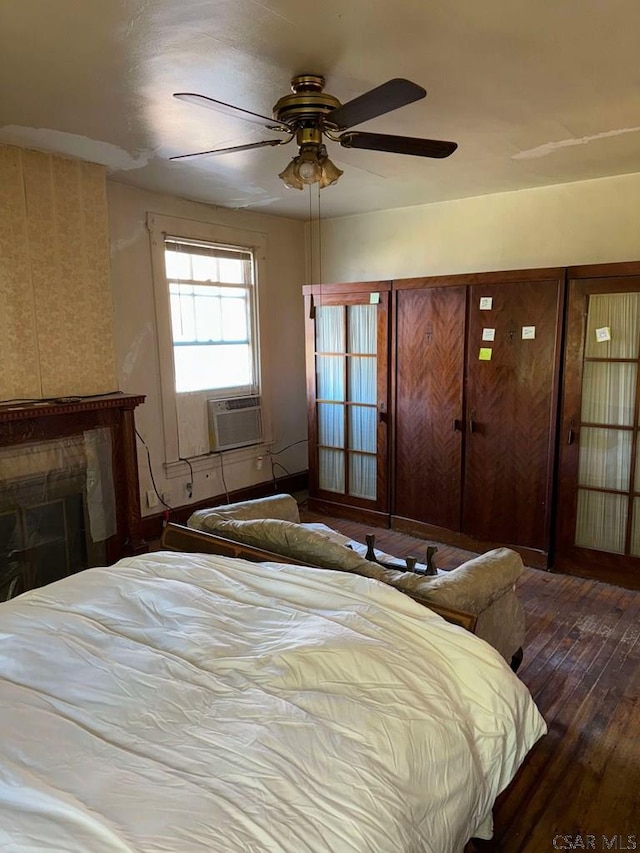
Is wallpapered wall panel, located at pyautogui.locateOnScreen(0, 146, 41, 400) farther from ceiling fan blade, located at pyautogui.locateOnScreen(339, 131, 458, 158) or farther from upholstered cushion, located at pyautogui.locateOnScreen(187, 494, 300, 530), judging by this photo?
ceiling fan blade, located at pyautogui.locateOnScreen(339, 131, 458, 158)

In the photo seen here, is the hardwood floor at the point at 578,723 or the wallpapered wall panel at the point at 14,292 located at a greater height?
the wallpapered wall panel at the point at 14,292

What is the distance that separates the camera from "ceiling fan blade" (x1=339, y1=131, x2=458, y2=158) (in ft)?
6.89

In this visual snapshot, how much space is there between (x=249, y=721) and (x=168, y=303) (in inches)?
139

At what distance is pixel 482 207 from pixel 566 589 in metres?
2.78

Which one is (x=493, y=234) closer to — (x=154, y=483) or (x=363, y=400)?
(x=363, y=400)

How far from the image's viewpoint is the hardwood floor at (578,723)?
1879mm

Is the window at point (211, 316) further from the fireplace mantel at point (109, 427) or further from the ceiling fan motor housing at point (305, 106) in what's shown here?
the ceiling fan motor housing at point (305, 106)

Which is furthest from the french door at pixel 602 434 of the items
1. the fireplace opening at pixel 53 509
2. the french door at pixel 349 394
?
the fireplace opening at pixel 53 509

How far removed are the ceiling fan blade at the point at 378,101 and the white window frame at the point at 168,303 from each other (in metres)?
2.45

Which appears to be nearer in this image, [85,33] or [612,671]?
[85,33]

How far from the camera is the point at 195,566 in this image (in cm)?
211

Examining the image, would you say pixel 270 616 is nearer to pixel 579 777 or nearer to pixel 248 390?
pixel 579 777

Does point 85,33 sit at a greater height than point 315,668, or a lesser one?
greater

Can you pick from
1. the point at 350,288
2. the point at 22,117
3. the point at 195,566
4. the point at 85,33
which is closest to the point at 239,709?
the point at 195,566
